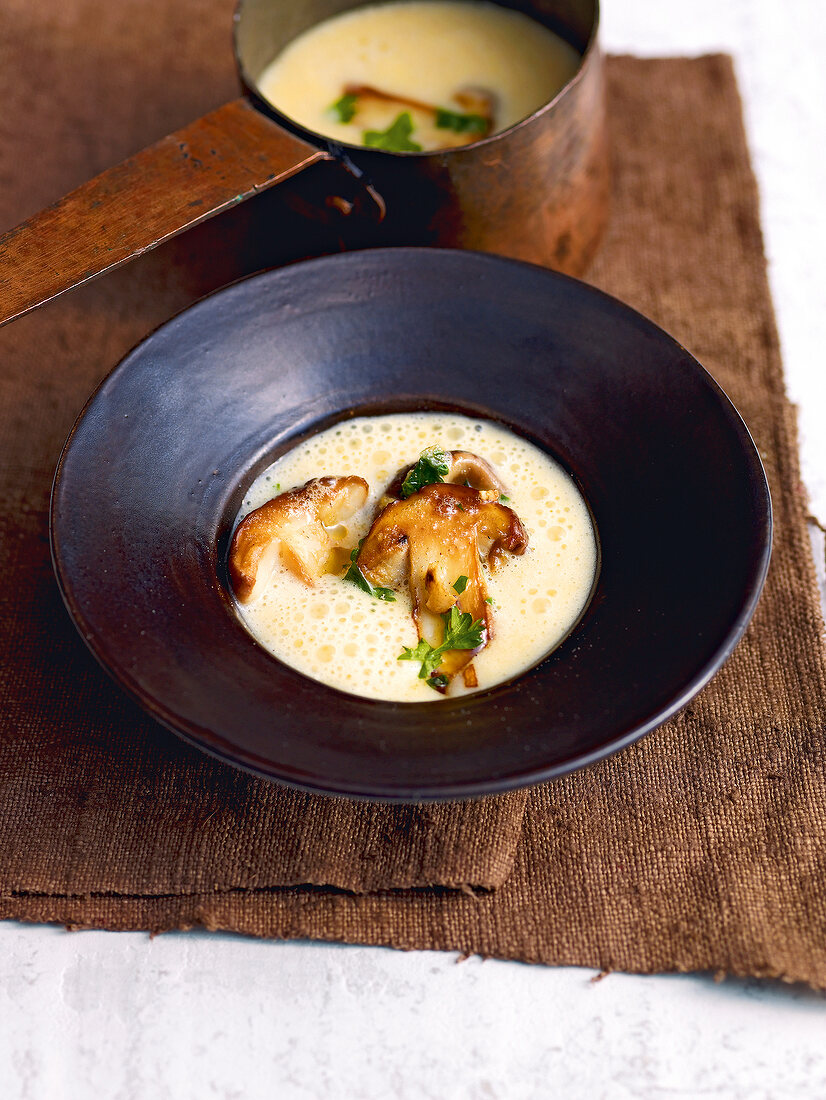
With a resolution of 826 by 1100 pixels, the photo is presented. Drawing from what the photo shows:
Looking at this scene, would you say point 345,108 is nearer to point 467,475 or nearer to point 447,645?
point 467,475

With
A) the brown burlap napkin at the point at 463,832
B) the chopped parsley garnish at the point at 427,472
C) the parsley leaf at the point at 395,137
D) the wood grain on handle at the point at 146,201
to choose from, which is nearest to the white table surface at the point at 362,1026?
the brown burlap napkin at the point at 463,832

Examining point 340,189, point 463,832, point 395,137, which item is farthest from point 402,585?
point 395,137

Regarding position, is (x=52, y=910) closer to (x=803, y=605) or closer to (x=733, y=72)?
(x=803, y=605)

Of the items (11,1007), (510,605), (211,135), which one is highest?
(211,135)

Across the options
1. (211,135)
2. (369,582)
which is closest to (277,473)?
(369,582)

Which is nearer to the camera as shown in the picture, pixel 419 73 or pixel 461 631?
pixel 461 631

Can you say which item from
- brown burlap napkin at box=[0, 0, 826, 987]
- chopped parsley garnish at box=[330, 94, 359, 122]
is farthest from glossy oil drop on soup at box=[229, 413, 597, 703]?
chopped parsley garnish at box=[330, 94, 359, 122]

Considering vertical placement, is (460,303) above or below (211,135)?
below
